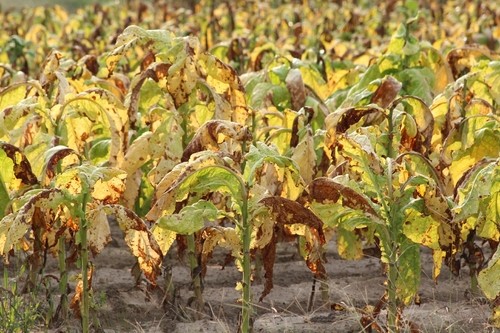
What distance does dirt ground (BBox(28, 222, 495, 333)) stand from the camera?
12.2 ft

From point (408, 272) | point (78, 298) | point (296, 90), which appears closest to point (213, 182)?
point (78, 298)

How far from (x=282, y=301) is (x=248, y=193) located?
108 centimetres

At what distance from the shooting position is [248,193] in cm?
319

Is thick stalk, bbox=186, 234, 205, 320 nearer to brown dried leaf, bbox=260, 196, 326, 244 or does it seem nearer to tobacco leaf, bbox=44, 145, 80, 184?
tobacco leaf, bbox=44, 145, 80, 184

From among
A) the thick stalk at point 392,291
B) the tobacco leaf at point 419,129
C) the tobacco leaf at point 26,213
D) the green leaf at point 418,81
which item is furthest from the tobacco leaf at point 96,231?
the green leaf at point 418,81

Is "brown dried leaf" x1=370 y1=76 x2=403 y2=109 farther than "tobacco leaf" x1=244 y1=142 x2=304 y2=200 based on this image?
Yes

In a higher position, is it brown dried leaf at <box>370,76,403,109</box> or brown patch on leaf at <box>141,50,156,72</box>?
brown patch on leaf at <box>141,50,156,72</box>

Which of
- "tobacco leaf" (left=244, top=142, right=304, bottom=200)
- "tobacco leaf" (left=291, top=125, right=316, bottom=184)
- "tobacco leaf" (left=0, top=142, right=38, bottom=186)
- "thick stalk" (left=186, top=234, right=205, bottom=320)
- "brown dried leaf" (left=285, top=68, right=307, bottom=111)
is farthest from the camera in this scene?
"brown dried leaf" (left=285, top=68, right=307, bottom=111)

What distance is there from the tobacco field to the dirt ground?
0.01 metres

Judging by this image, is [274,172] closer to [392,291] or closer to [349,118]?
[349,118]

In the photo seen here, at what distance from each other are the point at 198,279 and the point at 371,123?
84cm

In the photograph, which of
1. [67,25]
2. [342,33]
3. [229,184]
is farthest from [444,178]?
[67,25]

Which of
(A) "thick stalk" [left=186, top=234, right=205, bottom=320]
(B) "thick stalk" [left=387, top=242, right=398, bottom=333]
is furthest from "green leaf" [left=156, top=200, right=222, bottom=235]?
(A) "thick stalk" [left=186, top=234, right=205, bottom=320]

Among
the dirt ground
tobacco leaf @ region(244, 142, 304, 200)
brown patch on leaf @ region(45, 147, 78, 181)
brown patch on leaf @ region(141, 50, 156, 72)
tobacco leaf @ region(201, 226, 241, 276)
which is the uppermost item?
brown patch on leaf @ region(141, 50, 156, 72)
